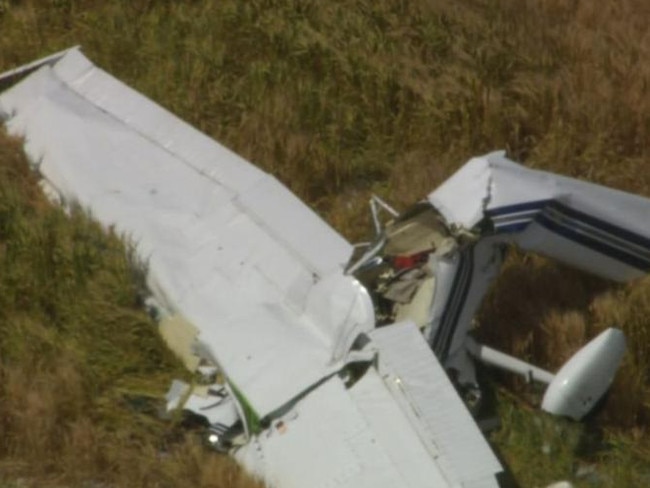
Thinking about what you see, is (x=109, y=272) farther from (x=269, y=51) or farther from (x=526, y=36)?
(x=526, y=36)

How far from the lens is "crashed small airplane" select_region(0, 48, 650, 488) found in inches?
233

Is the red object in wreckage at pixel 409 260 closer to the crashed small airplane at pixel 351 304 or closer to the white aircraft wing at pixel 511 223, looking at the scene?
the crashed small airplane at pixel 351 304

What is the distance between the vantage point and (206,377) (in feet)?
22.2

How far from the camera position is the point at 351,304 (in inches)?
253

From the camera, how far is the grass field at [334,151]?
21.2 feet

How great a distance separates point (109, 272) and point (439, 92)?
8.55ft

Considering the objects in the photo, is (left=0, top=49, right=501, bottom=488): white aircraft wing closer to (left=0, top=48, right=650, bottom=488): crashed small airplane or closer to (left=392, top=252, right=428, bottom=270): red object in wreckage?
(left=0, top=48, right=650, bottom=488): crashed small airplane

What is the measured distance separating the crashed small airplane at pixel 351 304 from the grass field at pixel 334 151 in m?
0.22

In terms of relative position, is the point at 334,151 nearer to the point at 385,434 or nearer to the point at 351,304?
the point at 351,304

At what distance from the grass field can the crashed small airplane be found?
0.72ft

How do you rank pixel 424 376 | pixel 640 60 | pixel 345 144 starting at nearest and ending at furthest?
pixel 424 376
pixel 345 144
pixel 640 60

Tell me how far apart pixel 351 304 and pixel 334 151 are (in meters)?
2.35

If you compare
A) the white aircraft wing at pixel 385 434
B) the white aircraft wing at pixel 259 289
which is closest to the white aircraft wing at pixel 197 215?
the white aircraft wing at pixel 259 289

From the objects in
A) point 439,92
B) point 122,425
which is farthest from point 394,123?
point 122,425
